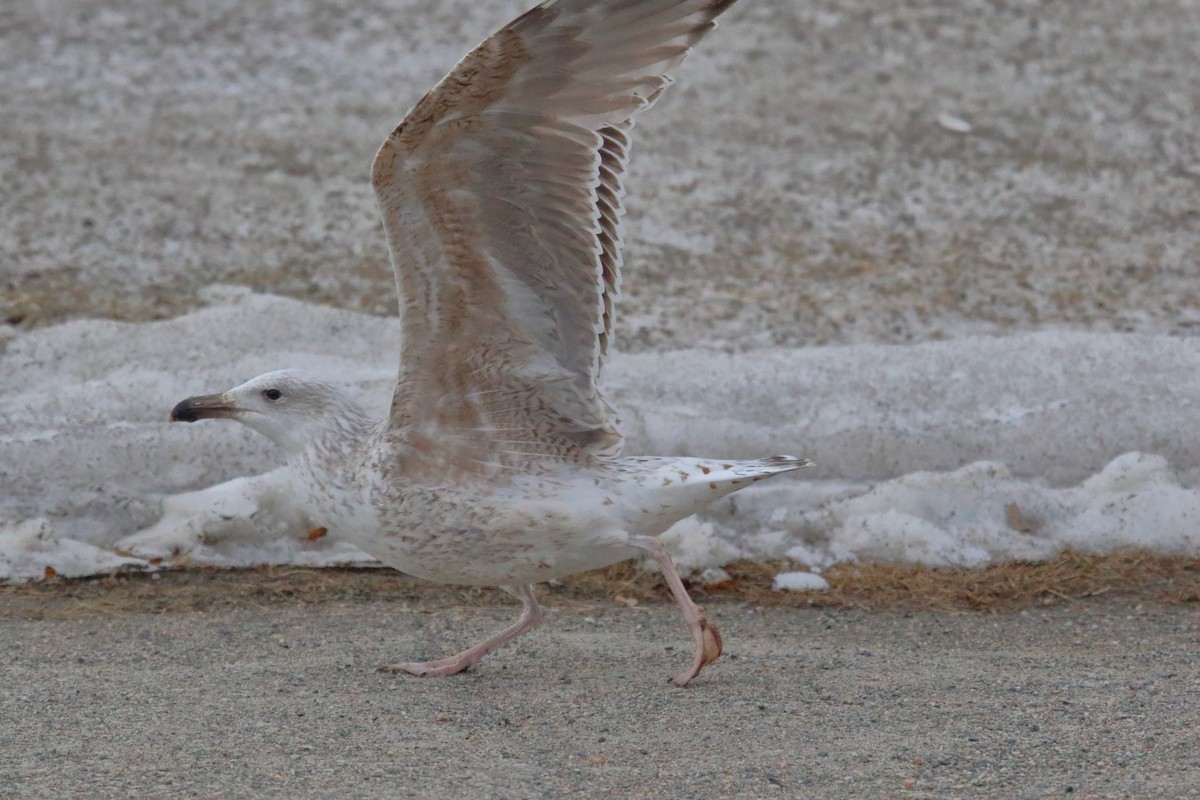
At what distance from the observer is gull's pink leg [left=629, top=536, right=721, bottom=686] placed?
13.7ft

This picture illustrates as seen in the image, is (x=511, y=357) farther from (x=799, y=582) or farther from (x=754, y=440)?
(x=754, y=440)

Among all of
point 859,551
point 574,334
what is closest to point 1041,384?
point 859,551

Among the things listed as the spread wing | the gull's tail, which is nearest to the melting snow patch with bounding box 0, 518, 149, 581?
the spread wing

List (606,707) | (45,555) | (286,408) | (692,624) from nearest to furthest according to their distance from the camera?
(606,707) < (692,624) < (286,408) < (45,555)

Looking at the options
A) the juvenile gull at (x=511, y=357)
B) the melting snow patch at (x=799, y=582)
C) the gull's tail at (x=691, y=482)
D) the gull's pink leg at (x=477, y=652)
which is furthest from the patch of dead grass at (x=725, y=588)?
the gull's tail at (x=691, y=482)

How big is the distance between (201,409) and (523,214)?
48.4 inches

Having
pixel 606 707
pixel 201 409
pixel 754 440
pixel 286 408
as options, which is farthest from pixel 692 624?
pixel 754 440

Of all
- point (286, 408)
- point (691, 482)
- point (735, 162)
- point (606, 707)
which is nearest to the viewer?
point (606, 707)

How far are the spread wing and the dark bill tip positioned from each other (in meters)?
0.57

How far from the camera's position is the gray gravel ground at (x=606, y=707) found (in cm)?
341

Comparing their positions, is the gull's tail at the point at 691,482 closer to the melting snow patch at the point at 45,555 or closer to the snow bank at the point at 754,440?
the snow bank at the point at 754,440

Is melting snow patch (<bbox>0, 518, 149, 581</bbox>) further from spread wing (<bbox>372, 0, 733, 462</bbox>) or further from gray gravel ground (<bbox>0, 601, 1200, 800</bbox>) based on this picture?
spread wing (<bbox>372, 0, 733, 462</bbox>)

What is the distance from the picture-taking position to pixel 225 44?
31.6ft

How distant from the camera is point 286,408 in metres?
4.61
